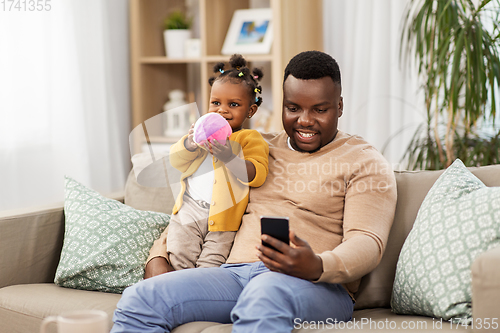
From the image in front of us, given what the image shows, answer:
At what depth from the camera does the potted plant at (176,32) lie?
110 inches

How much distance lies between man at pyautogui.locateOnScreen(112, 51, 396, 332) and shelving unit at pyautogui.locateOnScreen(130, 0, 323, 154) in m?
1.12

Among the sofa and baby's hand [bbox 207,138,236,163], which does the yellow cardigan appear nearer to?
baby's hand [bbox 207,138,236,163]

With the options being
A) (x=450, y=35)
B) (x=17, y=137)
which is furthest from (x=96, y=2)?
(x=450, y=35)

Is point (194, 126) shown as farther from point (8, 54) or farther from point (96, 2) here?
point (96, 2)

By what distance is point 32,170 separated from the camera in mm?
2342

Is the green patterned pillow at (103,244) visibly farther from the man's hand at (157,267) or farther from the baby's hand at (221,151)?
the baby's hand at (221,151)

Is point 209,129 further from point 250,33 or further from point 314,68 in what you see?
point 250,33

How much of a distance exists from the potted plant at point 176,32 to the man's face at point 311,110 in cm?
163

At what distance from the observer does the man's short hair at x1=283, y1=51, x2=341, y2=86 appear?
4.19 ft

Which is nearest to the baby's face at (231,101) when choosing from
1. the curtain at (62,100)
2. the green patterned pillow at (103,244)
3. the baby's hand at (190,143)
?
the baby's hand at (190,143)

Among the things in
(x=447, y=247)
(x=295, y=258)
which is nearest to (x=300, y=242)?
(x=295, y=258)

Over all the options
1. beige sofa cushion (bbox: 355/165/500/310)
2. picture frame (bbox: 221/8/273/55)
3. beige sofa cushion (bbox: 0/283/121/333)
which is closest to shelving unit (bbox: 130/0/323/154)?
picture frame (bbox: 221/8/273/55)

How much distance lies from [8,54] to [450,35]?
1885mm

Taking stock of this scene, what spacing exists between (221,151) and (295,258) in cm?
33
